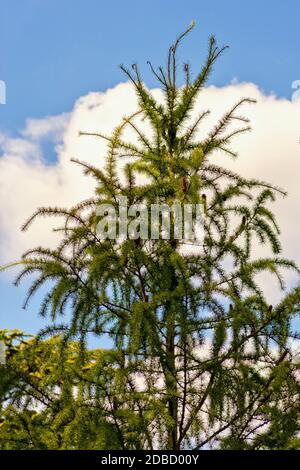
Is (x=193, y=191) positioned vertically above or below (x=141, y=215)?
above

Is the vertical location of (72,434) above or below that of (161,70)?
below

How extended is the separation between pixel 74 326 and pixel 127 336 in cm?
42

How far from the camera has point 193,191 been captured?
5242mm

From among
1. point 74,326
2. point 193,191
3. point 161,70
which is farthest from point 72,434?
point 161,70

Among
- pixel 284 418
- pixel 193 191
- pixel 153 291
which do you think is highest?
pixel 193 191

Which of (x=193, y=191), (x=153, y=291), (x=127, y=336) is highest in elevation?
(x=193, y=191)

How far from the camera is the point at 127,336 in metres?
4.97

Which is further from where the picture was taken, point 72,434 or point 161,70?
point 161,70
